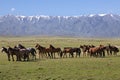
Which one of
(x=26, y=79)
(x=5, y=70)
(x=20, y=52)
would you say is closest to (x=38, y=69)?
(x=5, y=70)

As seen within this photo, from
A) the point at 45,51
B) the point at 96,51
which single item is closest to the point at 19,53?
the point at 45,51

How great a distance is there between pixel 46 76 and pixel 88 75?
10.4ft

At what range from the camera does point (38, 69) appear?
3009 cm

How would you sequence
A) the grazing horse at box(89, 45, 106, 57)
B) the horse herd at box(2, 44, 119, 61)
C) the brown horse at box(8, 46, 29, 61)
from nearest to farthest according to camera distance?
the brown horse at box(8, 46, 29, 61), the horse herd at box(2, 44, 119, 61), the grazing horse at box(89, 45, 106, 57)

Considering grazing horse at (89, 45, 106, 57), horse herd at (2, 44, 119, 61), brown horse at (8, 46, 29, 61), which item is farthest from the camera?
grazing horse at (89, 45, 106, 57)

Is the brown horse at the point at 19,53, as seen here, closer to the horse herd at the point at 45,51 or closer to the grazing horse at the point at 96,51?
the horse herd at the point at 45,51

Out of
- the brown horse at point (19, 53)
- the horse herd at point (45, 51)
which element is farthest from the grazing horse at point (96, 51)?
the brown horse at point (19, 53)

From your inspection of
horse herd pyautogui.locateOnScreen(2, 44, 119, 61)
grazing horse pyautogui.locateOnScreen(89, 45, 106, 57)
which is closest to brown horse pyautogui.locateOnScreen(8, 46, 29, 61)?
horse herd pyautogui.locateOnScreen(2, 44, 119, 61)

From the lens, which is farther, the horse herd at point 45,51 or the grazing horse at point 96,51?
the grazing horse at point 96,51

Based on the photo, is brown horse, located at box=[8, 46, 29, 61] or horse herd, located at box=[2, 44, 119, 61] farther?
horse herd, located at box=[2, 44, 119, 61]

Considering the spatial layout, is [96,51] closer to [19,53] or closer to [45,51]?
[45,51]

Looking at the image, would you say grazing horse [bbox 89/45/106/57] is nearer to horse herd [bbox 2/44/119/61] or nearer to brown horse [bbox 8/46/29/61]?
horse herd [bbox 2/44/119/61]

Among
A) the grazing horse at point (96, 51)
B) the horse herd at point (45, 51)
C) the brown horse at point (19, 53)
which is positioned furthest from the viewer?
the grazing horse at point (96, 51)

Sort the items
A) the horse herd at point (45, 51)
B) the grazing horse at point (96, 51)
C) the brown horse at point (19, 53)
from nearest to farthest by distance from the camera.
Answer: the brown horse at point (19, 53)
the horse herd at point (45, 51)
the grazing horse at point (96, 51)
